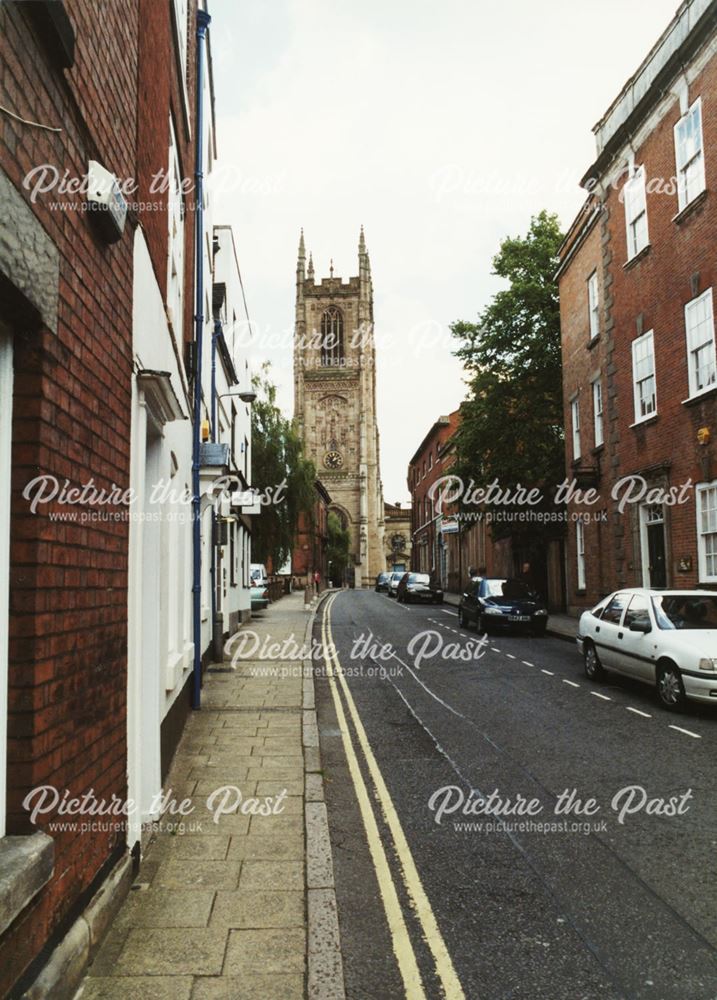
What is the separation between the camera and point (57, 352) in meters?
3.53

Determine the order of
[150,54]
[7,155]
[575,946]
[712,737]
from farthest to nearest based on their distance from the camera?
[712,737] < [150,54] < [575,946] < [7,155]

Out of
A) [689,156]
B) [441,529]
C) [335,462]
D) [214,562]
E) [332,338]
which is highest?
[332,338]

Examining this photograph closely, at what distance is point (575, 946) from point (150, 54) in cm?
680

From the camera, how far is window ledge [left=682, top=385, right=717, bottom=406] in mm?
15589

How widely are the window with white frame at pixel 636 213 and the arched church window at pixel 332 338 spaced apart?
77374 millimetres

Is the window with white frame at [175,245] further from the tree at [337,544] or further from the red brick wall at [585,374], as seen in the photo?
the tree at [337,544]

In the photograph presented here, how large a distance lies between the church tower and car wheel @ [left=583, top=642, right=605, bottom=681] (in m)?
81.7

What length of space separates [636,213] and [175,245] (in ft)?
45.6

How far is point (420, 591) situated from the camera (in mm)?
38625

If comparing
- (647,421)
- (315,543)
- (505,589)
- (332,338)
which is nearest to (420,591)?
(505,589)

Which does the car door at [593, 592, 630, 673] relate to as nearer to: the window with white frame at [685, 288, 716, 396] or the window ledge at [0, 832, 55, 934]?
the window with white frame at [685, 288, 716, 396]

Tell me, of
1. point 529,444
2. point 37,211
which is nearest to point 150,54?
point 37,211

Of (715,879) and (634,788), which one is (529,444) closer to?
(634,788)

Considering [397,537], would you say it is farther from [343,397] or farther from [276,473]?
[276,473]
